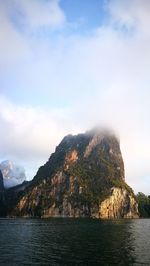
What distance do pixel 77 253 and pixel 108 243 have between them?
1800 cm

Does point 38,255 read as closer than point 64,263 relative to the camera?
No

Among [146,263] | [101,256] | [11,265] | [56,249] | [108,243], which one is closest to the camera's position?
[11,265]

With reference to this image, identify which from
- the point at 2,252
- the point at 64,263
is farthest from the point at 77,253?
the point at 2,252

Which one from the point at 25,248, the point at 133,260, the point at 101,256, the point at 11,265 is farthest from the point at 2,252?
the point at 133,260

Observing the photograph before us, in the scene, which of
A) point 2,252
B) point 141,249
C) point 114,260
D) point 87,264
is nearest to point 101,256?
point 114,260

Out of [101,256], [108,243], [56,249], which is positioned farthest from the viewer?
[108,243]

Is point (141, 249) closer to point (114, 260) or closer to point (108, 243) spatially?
point (108, 243)

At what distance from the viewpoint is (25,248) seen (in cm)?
7325

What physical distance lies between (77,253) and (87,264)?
414 inches

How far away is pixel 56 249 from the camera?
234 ft

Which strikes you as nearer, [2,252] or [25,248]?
[2,252]

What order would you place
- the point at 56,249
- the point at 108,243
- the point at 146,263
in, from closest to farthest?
1. the point at 146,263
2. the point at 56,249
3. the point at 108,243

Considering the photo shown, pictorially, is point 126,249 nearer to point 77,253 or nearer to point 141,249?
point 141,249

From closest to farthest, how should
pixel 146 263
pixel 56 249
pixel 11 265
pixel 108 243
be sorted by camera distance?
pixel 11 265
pixel 146 263
pixel 56 249
pixel 108 243
